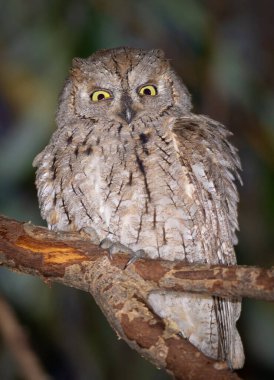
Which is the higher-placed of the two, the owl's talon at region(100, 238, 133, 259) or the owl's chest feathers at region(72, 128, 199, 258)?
the owl's chest feathers at region(72, 128, 199, 258)

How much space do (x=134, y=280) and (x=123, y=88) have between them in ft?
3.51

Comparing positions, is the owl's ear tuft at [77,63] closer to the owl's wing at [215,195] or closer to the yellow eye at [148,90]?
the yellow eye at [148,90]

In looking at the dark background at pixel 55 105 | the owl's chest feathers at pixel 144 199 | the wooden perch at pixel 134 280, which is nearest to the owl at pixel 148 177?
the owl's chest feathers at pixel 144 199

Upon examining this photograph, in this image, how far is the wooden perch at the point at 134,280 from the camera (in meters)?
1.84

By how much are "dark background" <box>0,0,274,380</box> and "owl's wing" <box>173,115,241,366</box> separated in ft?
3.10

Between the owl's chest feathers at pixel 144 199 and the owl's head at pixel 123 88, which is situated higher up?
the owl's head at pixel 123 88

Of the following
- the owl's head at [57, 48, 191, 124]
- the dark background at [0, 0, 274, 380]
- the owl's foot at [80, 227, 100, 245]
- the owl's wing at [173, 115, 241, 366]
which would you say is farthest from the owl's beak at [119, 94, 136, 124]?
the dark background at [0, 0, 274, 380]

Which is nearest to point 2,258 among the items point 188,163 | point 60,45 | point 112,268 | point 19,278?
point 112,268

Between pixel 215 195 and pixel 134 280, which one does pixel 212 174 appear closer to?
pixel 215 195

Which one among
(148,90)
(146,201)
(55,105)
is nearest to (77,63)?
(148,90)

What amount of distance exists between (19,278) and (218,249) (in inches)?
61.7

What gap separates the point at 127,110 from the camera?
9.70ft

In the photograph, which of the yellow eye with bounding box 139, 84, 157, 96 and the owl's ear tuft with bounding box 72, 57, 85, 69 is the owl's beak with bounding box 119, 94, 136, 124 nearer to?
the yellow eye with bounding box 139, 84, 157, 96

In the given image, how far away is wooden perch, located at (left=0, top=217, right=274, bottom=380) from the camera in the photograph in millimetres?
1836
